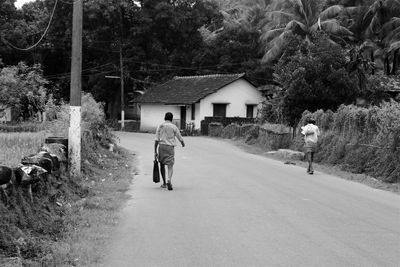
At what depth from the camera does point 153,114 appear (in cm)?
5391

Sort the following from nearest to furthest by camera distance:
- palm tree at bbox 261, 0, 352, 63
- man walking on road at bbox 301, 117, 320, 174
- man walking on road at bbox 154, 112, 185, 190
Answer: man walking on road at bbox 154, 112, 185, 190
man walking on road at bbox 301, 117, 320, 174
palm tree at bbox 261, 0, 352, 63

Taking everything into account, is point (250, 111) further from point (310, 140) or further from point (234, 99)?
point (310, 140)

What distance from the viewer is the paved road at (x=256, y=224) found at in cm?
733

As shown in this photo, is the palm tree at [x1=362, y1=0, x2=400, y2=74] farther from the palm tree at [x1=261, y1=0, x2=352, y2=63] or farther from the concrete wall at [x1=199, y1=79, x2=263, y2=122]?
the concrete wall at [x1=199, y1=79, x2=263, y2=122]

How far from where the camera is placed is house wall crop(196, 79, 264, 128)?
48.3 metres

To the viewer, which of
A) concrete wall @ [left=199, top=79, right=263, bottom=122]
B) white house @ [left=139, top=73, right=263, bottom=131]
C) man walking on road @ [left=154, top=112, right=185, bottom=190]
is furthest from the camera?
concrete wall @ [left=199, top=79, right=263, bottom=122]

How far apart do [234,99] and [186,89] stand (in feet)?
15.4

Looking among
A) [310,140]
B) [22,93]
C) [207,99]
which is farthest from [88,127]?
[207,99]

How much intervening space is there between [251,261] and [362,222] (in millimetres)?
3546

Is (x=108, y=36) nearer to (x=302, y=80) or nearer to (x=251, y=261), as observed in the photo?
(x=302, y=80)

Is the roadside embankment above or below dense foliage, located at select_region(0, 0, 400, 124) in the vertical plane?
below

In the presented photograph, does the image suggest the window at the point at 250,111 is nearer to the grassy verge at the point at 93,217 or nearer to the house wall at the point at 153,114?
the house wall at the point at 153,114

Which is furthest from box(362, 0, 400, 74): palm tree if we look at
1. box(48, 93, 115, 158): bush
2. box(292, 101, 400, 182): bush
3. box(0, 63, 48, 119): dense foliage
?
box(48, 93, 115, 158): bush

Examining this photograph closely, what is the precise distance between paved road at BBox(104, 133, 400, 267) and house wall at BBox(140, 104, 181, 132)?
35390 millimetres
